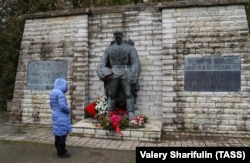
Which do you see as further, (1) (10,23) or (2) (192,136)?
(1) (10,23)

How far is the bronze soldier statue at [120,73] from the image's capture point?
6836mm

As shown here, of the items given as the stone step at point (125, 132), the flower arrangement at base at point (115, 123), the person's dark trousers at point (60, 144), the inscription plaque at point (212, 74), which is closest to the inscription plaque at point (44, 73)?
the stone step at point (125, 132)

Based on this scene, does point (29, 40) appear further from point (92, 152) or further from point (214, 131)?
point (214, 131)

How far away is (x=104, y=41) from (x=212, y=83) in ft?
10.6

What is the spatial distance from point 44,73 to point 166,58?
360cm

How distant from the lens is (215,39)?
717cm

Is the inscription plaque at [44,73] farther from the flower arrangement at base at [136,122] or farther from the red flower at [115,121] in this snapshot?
the flower arrangement at base at [136,122]

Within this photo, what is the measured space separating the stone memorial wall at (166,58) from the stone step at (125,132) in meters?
1.02

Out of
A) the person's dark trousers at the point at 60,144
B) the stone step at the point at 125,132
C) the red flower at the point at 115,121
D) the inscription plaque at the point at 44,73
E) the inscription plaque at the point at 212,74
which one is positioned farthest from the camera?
the inscription plaque at the point at 44,73

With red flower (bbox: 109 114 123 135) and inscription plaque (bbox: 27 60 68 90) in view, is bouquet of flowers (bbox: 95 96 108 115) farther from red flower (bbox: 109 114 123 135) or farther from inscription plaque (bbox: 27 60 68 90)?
inscription plaque (bbox: 27 60 68 90)

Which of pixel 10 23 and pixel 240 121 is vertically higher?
pixel 10 23

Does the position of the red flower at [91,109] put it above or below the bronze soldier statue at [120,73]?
below

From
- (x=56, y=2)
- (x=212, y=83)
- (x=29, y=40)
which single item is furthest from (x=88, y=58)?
(x=56, y=2)

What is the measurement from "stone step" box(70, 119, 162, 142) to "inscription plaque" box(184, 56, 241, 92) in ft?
4.69
